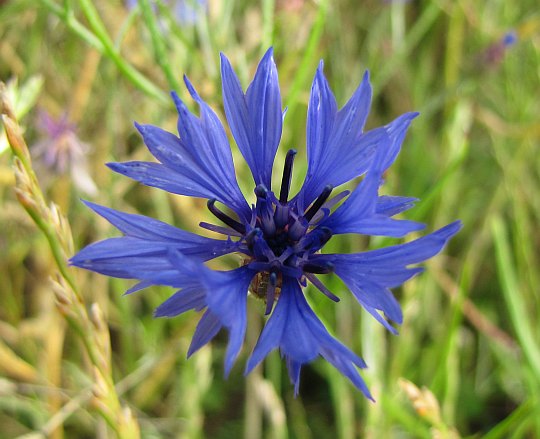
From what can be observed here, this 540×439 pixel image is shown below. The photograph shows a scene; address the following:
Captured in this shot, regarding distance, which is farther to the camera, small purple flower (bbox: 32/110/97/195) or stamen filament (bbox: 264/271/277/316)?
small purple flower (bbox: 32/110/97/195)

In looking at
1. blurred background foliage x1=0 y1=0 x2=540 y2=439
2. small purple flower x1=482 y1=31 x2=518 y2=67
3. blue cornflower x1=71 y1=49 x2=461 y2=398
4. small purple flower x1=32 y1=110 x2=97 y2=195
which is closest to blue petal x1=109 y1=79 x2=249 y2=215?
blue cornflower x1=71 y1=49 x2=461 y2=398

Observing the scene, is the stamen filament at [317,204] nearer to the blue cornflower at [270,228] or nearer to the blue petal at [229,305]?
the blue cornflower at [270,228]

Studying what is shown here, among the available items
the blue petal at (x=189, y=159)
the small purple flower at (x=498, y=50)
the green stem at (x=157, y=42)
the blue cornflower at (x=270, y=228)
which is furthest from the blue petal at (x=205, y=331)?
the small purple flower at (x=498, y=50)

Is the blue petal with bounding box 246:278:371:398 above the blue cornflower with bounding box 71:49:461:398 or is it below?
below

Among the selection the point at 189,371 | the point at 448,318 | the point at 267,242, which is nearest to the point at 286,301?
the point at 267,242

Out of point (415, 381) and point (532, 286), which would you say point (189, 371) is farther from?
point (532, 286)

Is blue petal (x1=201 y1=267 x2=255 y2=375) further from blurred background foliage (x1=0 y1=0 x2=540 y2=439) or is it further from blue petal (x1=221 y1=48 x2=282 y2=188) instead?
blurred background foliage (x1=0 y1=0 x2=540 y2=439)

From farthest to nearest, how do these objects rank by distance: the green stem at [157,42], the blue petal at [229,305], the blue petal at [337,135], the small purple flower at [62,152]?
1. the small purple flower at [62,152]
2. the green stem at [157,42]
3. the blue petal at [337,135]
4. the blue petal at [229,305]

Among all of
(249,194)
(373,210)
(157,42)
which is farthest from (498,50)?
(373,210)
